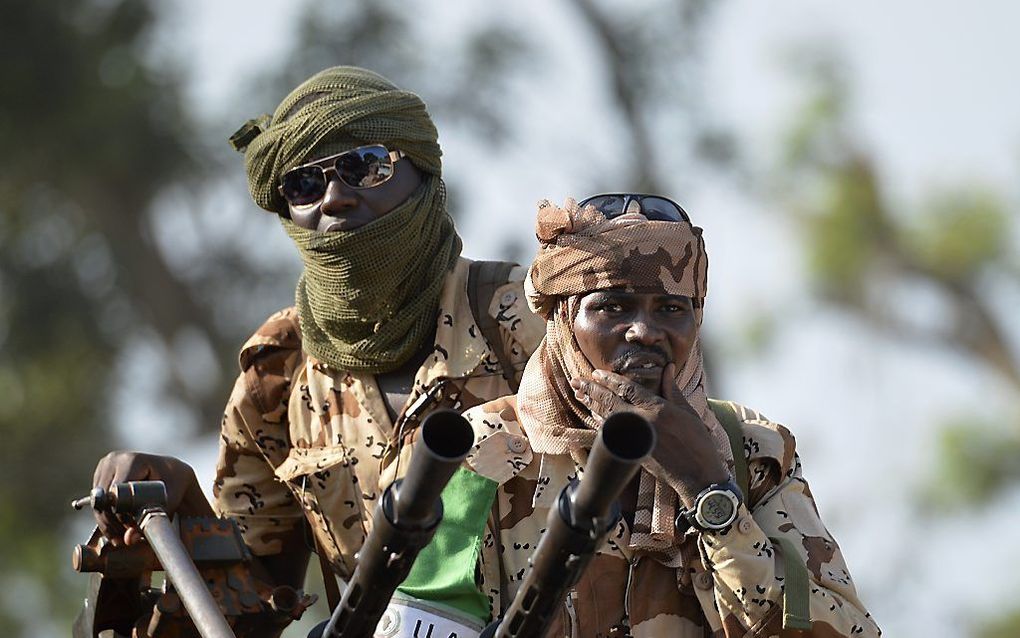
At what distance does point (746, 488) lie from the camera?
5.71 meters

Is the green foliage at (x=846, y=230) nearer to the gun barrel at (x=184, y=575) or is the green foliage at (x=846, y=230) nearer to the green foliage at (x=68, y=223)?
the green foliage at (x=68, y=223)

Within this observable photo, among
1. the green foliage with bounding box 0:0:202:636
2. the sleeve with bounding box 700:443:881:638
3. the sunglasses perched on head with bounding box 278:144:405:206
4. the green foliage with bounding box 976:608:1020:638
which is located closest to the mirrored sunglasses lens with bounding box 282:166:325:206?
the sunglasses perched on head with bounding box 278:144:405:206

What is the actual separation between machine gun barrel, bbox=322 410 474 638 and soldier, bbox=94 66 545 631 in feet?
6.00

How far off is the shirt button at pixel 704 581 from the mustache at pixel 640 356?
20.9 inches

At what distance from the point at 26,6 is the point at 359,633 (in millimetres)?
14411

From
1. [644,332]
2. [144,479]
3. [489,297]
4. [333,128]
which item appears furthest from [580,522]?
[333,128]

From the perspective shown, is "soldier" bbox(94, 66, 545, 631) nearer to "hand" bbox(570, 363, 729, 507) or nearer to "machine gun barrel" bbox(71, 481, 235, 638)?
"machine gun barrel" bbox(71, 481, 235, 638)

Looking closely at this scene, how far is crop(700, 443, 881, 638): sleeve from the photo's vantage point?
542 centimetres

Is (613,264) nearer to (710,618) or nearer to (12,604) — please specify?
(710,618)

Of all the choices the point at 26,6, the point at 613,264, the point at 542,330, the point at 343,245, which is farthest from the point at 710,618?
the point at 26,6

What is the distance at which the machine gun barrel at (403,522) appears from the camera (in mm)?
4574

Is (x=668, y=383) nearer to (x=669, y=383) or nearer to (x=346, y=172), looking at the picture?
(x=669, y=383)

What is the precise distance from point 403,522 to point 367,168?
2496mm

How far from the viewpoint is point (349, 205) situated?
22.9 feet
